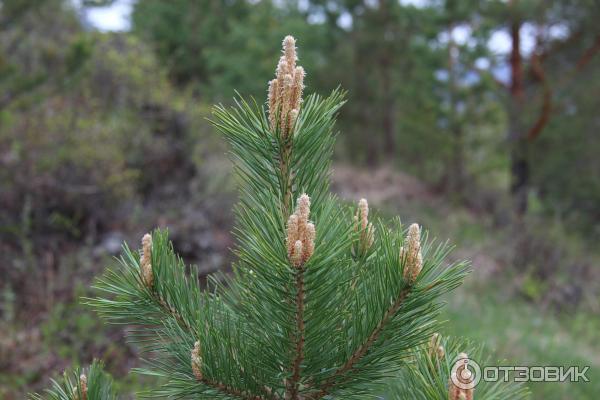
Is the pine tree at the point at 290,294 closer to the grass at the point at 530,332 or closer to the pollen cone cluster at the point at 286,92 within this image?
the pollen cone cluster at the point at 286,92

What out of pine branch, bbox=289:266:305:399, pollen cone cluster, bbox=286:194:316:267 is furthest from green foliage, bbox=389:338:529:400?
pollen cone cluster, bbox=286:194:316:267

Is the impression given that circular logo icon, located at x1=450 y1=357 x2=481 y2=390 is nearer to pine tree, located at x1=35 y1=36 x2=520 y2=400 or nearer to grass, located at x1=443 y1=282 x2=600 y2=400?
pine tree, located at x1=35 y1=36 x2=520 y2=400

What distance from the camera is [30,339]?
3861 mm

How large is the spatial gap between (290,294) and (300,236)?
159mm

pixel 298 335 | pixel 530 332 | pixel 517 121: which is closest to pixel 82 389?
pixel 298 335

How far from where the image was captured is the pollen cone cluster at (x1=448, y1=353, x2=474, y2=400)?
98 cm

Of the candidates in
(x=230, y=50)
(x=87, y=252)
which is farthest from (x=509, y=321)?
(x=230, y=50)

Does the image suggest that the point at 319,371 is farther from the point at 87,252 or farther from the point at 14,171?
the point at 14,171

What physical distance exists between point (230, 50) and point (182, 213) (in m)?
7.67

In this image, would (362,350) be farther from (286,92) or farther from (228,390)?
(286,92)

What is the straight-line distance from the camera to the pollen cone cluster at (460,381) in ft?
3.20

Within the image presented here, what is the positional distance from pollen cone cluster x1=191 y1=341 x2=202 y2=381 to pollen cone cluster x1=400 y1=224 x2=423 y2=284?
46cm

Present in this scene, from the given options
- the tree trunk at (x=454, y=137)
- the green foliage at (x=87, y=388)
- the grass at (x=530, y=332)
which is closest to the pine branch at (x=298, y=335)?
the green foliage at (x=87, y=388)

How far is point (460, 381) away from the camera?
101 cm
